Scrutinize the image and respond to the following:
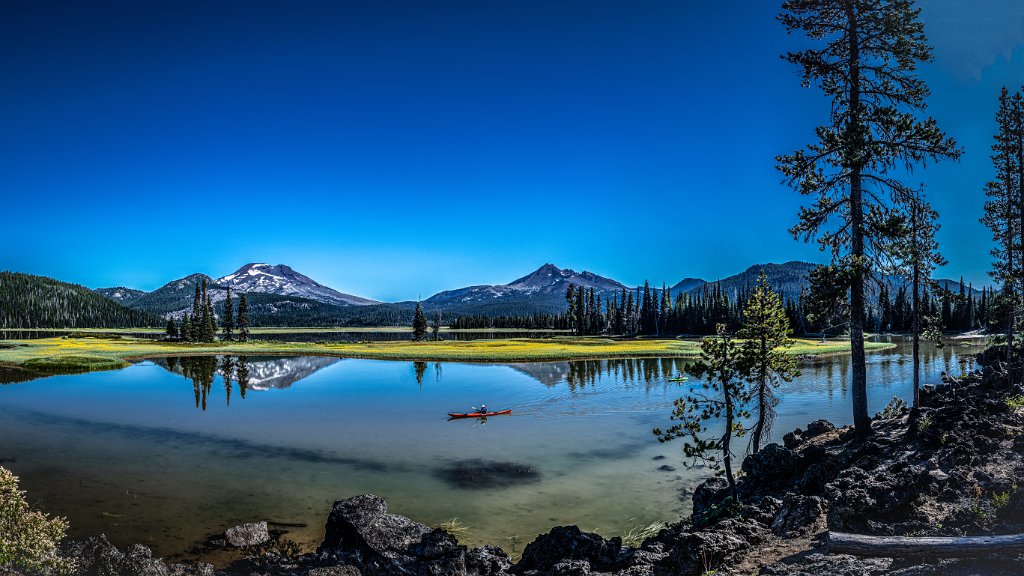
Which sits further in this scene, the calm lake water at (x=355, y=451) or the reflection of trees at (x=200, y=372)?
the reflection of trees at (x=200, y=372)

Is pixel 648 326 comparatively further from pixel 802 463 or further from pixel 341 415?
pixel 802 463

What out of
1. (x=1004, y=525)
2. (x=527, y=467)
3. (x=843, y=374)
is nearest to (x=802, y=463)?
(x=1004, y=525)

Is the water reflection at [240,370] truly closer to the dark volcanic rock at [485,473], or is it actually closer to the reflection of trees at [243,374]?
the reflection of trees at [243,374]

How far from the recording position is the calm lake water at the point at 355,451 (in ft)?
53.7

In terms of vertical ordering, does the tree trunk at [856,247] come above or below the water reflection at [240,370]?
above

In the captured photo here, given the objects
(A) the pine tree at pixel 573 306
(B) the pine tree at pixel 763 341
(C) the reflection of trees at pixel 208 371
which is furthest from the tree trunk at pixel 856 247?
(A) the pine tree at pixel 573 306

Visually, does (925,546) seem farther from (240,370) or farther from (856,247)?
(240,370)

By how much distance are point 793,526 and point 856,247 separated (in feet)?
29.3

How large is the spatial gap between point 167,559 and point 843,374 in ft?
173

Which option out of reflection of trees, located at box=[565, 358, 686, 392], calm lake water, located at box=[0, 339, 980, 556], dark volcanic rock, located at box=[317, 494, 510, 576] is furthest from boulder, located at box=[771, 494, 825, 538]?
reflection of trees, located at box=[565, 358, 686, 392]

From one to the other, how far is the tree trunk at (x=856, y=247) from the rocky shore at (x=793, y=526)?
41.0 inches

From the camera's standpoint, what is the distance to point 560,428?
28438 mm

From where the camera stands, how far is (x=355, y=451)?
24.0 m

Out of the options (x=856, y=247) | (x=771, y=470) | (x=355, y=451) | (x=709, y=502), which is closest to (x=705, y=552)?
(x=709, y=502)
